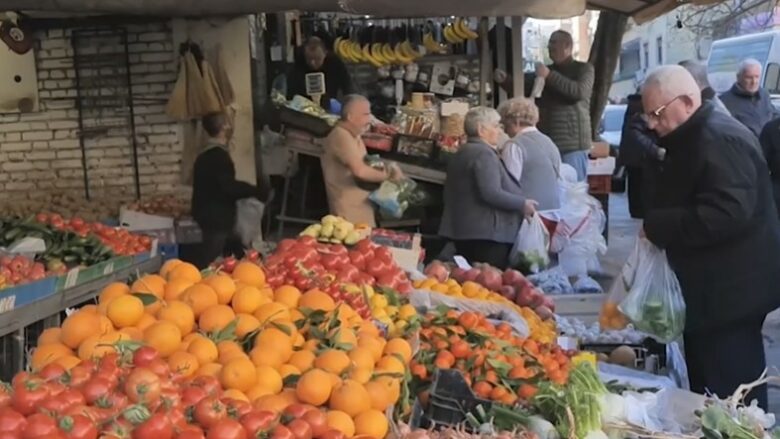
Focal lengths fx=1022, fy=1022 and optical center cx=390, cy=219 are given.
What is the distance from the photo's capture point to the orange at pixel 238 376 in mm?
2928

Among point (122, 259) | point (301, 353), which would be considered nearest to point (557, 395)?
point (301, 353)

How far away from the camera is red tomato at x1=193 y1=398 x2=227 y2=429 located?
2535 mm

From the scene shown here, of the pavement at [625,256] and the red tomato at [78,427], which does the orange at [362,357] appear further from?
the pavement at [625,256]

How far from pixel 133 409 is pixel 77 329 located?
0.80 m

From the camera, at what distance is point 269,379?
9.89ft

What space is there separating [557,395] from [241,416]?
130cm

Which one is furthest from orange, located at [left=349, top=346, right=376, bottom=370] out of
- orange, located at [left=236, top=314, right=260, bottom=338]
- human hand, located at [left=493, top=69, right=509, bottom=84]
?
human hand, located at [left=493, top=69, right=509, bottom=84]

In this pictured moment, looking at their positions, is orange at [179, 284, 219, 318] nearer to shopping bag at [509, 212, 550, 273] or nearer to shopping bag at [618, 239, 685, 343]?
shopping bag at [618, 239, 685, 343]

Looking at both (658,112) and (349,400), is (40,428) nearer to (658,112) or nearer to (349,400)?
(349,400)

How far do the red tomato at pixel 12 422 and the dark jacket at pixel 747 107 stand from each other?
7989 mm

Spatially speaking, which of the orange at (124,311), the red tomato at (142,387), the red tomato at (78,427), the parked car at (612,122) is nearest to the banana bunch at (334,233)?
the orange at (124,311)

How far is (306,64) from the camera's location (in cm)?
1016

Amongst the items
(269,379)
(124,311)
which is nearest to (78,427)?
(269,379)

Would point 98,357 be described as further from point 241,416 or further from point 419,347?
point 419,347
